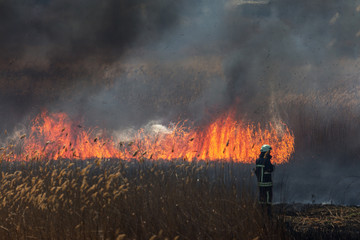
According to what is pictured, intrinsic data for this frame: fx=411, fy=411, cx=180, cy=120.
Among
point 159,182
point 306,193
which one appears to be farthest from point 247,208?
point 306,193

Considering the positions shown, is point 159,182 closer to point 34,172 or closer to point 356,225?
point 34,172

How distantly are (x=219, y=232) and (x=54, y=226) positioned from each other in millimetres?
3545

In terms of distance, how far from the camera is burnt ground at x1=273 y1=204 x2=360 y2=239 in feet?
37.7

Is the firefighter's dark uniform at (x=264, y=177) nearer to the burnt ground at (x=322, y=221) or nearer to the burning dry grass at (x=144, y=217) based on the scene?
Answer: the burnt ground at (x=322, y=221)

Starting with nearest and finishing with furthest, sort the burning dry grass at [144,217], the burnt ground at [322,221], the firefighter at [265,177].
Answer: the burning dry grass at [144,217]
the burnt ground at [322,221]
the firefighter at [265,177]

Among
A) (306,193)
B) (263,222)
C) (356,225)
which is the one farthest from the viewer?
(306,193)

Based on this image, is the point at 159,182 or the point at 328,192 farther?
the point at 328,192

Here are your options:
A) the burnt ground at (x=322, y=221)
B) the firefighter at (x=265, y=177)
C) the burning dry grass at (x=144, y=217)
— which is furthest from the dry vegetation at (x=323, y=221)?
the burning dry grass at (x=144, y=217)

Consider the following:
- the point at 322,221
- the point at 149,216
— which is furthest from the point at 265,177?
the point at 149,216

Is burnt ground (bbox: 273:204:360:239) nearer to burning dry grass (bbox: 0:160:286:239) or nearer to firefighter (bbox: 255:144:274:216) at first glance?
firefighter (bbox: 255:144:274:216)

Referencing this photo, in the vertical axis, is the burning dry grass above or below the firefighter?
below

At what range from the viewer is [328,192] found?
21656mm

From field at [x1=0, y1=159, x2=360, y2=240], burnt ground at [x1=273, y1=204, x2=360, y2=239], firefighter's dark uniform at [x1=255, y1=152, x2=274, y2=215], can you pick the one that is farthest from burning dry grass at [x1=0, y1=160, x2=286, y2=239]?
firefighter's dark uniform at [x1=255, y1=152, x2=274, y2=215]

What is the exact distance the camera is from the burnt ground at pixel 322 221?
11.5 metres
